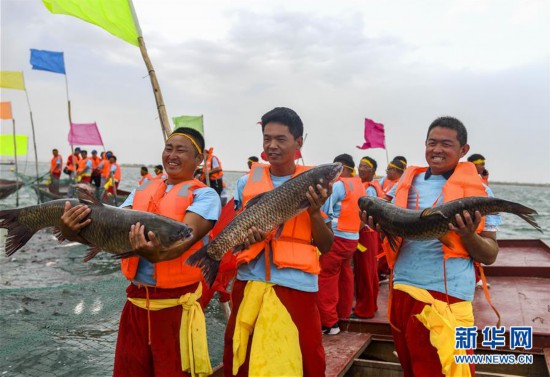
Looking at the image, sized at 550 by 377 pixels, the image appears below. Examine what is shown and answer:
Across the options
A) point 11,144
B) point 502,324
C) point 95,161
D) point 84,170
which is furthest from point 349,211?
point 11,144

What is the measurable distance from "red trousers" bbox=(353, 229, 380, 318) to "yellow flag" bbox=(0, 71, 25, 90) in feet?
63.5

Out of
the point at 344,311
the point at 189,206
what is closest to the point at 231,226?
the point at 189,206

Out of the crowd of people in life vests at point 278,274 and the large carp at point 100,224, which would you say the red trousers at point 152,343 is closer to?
the crowd of people in life vests at point 278,274

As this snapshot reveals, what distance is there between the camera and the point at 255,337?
296 centimetres

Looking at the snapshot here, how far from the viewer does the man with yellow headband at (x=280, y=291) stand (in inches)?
115

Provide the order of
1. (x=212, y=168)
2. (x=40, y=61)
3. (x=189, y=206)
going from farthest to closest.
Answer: (x=40, y=61)
(x=212, y=168)
(x=189, y=206)

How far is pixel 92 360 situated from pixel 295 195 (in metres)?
4.25

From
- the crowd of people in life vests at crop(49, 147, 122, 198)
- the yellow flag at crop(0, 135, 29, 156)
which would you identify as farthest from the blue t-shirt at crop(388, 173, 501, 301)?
the yellow flag at crop(0, 135, 29, 156)

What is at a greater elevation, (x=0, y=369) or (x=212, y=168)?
(x=212, y=168)

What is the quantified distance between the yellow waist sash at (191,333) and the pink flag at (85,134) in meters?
19.2

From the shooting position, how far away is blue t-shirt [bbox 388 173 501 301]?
306 cm

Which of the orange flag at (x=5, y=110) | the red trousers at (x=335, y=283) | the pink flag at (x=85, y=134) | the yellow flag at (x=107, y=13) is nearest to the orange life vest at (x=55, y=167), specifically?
the orange flag at (x=5, y=110)

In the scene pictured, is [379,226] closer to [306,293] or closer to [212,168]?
[306,293]

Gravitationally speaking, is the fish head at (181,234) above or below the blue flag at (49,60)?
below
